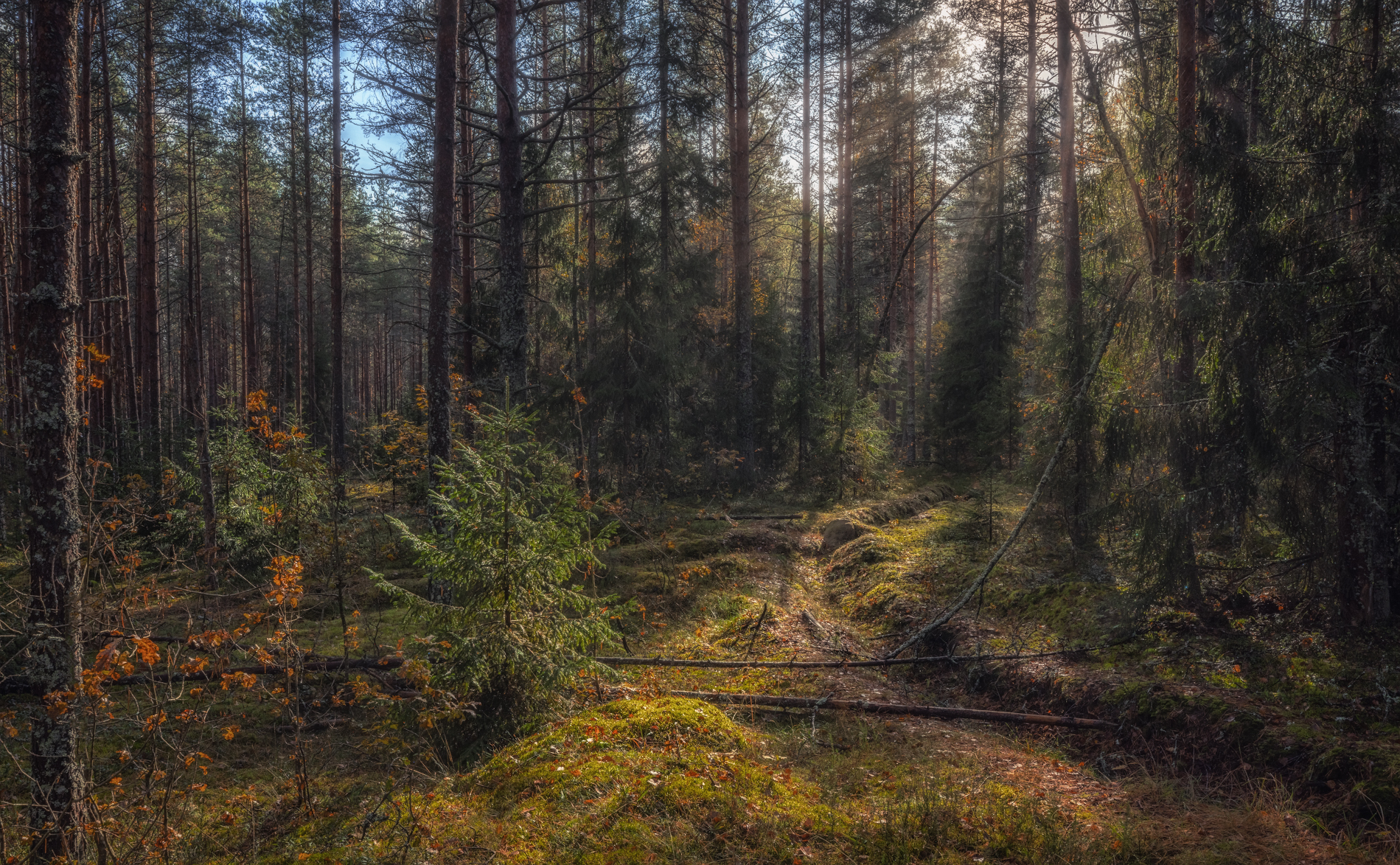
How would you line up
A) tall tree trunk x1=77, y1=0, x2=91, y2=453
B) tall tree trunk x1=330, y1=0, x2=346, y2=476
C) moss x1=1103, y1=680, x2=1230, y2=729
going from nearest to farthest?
1. moss x1=1103, y1=680, x2=1230, y2=729
2. tall tree trunk x1=77, y1=0, x2=91, y2=453
3. tall tree trunk x1=330, y1=0, x2=346, y2=476

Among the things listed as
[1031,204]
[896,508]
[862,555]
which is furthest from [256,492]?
[1031,204]

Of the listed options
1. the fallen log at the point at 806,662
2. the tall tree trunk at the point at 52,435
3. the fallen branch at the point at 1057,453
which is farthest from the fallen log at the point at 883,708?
the tall tree trunk at the point at 52,435

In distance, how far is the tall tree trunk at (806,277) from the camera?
17500 mm

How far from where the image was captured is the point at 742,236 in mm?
16312

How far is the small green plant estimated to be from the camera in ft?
16.7

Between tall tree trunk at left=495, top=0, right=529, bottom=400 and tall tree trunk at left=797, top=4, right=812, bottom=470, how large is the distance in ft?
29.4

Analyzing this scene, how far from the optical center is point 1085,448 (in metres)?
8.57

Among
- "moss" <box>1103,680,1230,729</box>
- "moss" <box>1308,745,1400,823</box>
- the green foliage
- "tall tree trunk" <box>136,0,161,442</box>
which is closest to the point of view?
A: "moss" <box>1308,745,1400,823</box>

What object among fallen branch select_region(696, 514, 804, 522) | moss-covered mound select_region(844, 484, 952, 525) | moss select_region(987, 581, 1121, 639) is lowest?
moss select_region(987, 581, 1121, 639)

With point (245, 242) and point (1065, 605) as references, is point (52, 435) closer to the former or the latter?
point (1065, 605)

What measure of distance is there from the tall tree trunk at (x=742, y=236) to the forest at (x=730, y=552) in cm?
13

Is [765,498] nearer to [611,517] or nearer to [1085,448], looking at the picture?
[611,517]

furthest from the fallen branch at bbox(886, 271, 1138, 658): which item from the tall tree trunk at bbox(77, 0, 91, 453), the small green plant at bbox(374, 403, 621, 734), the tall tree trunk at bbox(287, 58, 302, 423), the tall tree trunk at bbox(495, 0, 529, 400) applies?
the tall tree trunk at bbox(287, 58, 302, 423)

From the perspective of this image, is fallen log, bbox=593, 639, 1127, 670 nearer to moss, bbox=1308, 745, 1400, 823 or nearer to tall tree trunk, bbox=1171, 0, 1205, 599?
tall tree trunk, bbox=1171, 0, 1205, 599
